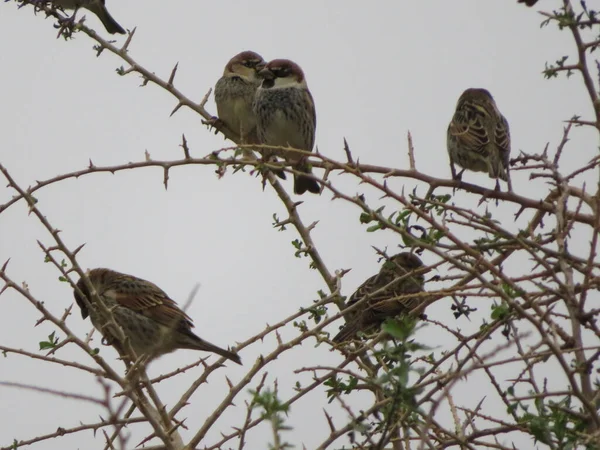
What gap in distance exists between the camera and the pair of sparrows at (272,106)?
7301mm

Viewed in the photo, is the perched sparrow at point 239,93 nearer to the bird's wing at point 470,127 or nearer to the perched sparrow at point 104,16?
the bird's wing at point 470,127

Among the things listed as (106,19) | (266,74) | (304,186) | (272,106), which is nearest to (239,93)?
(266,74)

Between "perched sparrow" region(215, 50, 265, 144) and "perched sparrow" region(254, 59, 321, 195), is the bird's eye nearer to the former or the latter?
"perched sparrow" region(254, 59, 321, 195)

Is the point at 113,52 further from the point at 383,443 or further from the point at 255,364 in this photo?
the point at 383,443

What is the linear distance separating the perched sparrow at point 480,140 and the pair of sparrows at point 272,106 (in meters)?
1.11

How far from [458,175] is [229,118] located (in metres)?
2.11

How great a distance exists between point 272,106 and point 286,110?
11 centimetres

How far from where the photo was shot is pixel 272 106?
731cm

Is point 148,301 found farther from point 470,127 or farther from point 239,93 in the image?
point 470,127

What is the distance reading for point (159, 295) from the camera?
691 centimetres

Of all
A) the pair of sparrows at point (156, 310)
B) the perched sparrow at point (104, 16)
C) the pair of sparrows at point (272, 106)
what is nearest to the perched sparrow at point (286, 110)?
the pair of sparrows at point (272, 106)

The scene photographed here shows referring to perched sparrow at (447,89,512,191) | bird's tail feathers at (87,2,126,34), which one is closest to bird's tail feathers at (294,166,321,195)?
perched sparrow at (447,89,512,191)

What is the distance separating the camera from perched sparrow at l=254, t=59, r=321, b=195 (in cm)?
729

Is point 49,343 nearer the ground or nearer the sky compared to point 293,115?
nearer the ground
